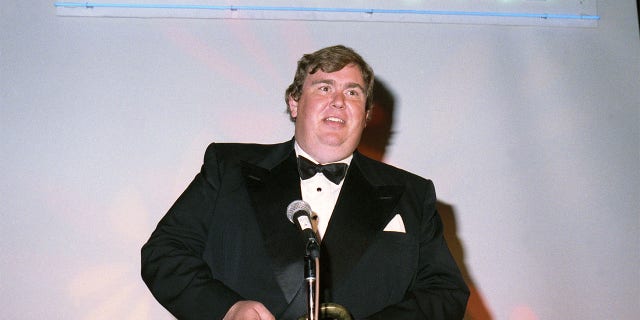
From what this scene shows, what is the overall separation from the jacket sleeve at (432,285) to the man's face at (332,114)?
1.28 feet

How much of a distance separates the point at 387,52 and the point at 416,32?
8.3 inches

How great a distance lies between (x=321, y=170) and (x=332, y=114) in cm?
23

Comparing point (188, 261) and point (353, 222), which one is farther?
point (353, 222)

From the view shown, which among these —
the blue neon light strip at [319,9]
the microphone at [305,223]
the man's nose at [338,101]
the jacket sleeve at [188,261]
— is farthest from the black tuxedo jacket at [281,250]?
the blue neon light strip at [319,9]

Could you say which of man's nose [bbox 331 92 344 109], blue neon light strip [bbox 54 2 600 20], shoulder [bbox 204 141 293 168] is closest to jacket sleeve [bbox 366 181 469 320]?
man's nose [bbox 331 92 344 109]

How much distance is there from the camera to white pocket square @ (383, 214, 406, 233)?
2426 millimetres

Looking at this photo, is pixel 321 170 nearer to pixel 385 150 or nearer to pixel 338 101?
pixel 338 101

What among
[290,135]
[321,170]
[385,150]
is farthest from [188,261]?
[385,150]

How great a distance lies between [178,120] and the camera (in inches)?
137

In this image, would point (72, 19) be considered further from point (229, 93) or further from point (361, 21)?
point (361, 21)

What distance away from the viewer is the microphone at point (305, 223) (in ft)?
5.31

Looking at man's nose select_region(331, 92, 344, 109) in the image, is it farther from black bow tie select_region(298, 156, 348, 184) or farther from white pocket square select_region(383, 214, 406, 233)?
white pocket square select_region(383, 214, 406, 233)

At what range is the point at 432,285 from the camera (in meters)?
2.36

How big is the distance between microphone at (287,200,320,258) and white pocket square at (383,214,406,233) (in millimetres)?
682
